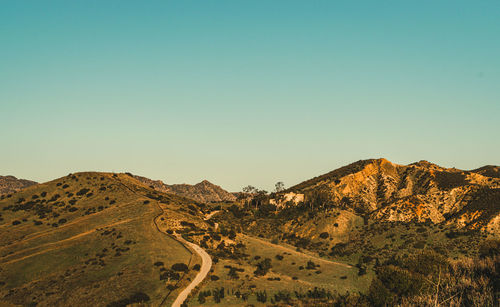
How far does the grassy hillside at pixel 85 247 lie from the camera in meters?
58.7

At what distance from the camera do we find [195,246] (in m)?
86.0

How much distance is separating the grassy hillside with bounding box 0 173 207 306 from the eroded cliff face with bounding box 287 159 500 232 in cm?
7966

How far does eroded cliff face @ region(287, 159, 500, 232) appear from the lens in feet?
365

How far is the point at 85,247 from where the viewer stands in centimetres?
8038

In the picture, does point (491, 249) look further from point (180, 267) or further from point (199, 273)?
point (180, 267)

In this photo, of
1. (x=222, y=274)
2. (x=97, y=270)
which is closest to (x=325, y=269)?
(x=222, y=274)

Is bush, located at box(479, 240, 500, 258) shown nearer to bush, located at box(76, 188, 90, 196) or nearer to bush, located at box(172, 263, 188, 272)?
bush, located at box(172, 263, 188, 272)

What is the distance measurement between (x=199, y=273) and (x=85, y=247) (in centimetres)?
3635

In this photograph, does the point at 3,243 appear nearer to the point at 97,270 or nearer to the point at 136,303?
the point at 97,270

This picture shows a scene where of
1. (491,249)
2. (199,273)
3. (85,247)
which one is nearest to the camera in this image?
(491,249)

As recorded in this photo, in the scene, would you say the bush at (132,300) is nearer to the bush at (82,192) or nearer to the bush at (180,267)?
the bush at (180,267)

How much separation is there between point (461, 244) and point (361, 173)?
7797 cm

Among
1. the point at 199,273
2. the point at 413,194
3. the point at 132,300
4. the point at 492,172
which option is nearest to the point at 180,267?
the point at 199,273

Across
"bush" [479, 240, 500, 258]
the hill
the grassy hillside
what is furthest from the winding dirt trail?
the hill
